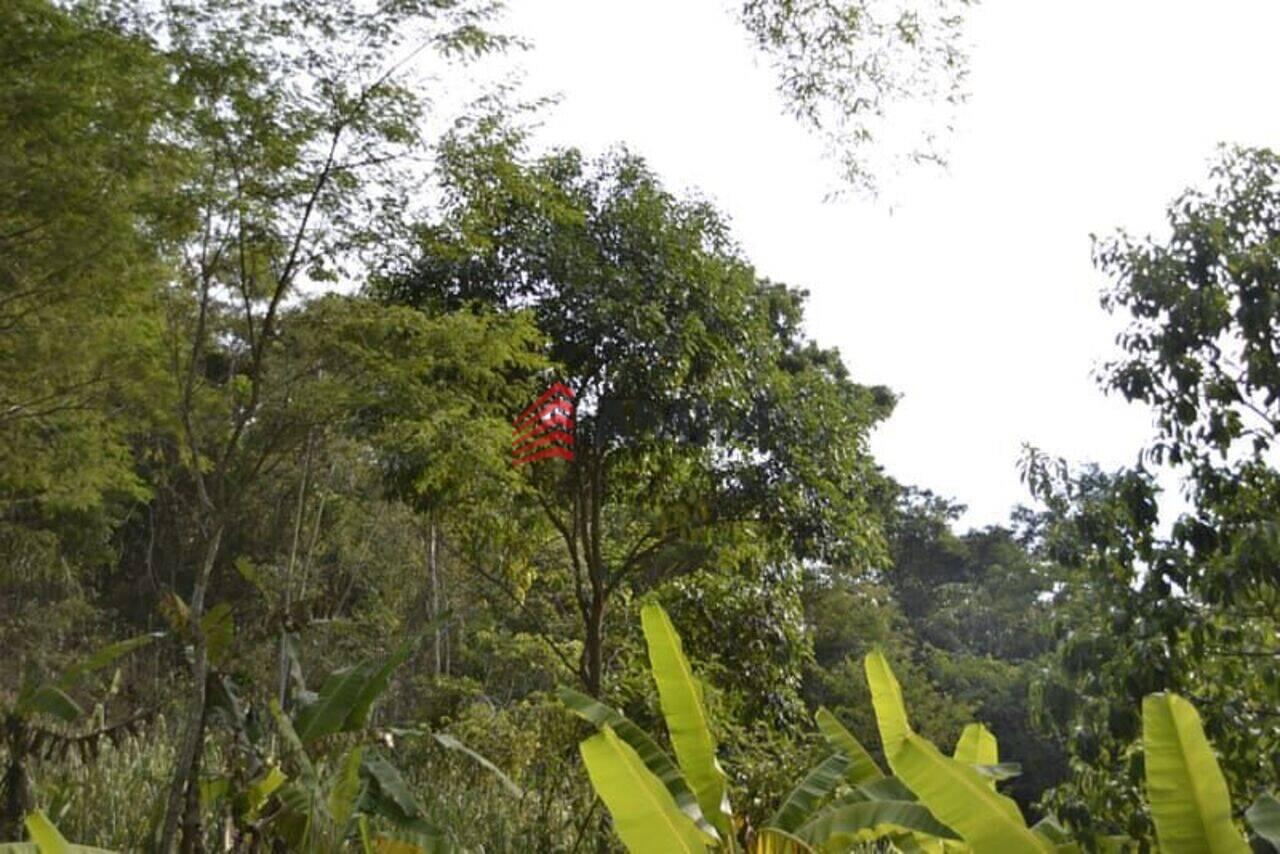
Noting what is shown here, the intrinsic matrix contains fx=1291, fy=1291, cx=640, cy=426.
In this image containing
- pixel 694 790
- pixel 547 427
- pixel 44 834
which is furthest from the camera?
pixel 547 427

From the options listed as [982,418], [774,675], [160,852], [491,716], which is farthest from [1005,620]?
[160,852]

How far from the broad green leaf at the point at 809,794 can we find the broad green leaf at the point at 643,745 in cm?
15

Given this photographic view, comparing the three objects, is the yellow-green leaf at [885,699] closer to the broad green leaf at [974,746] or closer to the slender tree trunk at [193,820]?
the broad green leaf at [974,746]

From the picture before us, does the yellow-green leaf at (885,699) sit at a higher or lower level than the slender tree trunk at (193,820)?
higher

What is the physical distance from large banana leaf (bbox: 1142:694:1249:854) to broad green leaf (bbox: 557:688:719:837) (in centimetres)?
81

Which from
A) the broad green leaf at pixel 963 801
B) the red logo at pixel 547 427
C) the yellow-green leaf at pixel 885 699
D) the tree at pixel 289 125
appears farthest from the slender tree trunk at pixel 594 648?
the broad green leaf at pixel 963 801

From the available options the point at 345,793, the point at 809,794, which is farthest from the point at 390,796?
the point at 809,794

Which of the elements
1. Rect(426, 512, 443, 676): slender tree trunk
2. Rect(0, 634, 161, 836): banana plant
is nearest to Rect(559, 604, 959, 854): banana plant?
Rect(0, 634, 161, 836): banana plant

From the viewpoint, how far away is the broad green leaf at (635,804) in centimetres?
179

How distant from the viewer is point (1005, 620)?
19125 millimetres

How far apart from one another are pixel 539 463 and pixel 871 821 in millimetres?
5900

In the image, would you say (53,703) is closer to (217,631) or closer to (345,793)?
(217,631)

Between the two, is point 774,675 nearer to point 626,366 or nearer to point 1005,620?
point 626,366

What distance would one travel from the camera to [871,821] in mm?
1927
